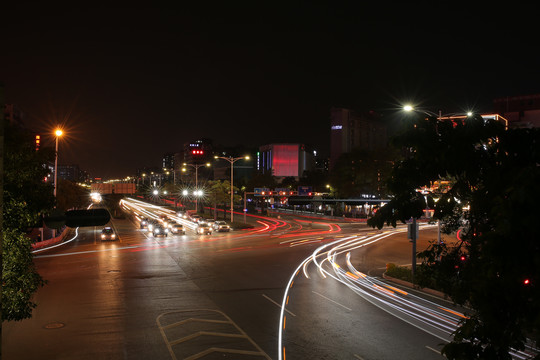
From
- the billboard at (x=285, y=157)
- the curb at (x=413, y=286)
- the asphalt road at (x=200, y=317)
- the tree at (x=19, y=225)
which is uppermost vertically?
the billboard at (x=285, y=157)

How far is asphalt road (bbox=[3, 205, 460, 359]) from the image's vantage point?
11359 mm

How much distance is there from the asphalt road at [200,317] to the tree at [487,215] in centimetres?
678

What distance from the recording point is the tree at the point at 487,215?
3902 millimetres

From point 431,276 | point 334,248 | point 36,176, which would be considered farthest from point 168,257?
point 431,276

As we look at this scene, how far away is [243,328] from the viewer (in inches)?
522

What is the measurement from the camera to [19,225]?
8.98m

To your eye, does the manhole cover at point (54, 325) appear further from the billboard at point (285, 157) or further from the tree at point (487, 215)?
the billboard at point (285, 157)

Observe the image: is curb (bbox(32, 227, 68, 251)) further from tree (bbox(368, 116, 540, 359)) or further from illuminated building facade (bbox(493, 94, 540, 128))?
illuminated building facade (bbox(493, 94, 540, 128))

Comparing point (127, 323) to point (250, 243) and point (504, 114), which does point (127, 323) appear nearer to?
point (250, 243)

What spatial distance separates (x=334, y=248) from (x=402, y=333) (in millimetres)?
22622

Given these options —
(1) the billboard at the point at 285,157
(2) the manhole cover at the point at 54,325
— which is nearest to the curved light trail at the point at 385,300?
(2) the manhole cover at the point at 54,325

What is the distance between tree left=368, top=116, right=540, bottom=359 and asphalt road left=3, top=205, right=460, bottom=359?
6.78 metres

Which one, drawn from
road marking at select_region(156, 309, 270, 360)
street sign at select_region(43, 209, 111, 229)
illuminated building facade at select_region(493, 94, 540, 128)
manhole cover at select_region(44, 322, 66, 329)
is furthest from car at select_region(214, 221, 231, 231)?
illuminated building facade at select_region(493, 94, 540, 128)

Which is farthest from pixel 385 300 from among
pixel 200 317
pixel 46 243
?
pixel 46 243
